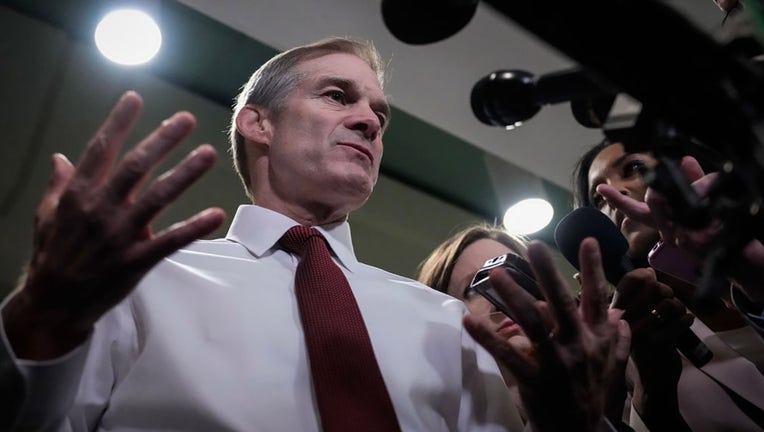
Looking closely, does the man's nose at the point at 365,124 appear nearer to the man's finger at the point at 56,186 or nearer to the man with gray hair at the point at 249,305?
the man with gray hair at the point at 249,305

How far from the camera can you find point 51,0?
6.85ft

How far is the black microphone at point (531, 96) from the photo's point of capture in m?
0.65

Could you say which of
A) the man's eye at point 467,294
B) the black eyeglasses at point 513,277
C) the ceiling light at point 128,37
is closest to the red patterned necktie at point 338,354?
the black eyeglasses at point 513,277

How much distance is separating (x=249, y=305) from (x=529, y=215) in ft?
6.62

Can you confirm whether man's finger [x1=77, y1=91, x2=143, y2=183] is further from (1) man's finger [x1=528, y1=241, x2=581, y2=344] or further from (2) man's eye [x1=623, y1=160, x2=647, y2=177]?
(2) man's eye [x1=623, y1=160, x2=647, y2=177]

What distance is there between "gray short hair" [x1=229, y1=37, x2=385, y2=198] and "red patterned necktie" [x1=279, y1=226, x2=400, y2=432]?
1.61 feet

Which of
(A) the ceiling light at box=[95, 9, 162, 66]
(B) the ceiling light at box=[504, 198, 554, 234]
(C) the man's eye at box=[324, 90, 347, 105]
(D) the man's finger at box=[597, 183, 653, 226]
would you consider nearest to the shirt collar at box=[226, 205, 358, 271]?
(C) the man's eye at box=[324, 90, 347, 105]

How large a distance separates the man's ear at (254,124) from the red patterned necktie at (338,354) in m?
0.45

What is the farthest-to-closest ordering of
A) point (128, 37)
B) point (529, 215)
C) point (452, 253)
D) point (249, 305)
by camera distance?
point (529, 215), point (128, 37), point (452, 253), point (249, 305)

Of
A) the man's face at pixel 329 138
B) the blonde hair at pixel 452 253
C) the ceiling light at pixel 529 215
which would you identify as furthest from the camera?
the ceiling light at pixel 529 215

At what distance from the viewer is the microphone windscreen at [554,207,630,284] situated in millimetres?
1154

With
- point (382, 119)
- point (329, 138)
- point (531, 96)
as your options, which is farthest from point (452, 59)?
point (531, 96)

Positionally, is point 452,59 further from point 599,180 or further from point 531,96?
point 531,96

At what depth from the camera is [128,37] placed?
83.7 inches
